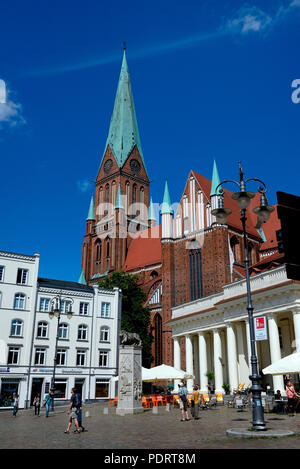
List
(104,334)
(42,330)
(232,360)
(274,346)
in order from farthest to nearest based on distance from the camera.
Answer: (104,334) → (42,330) → (232,360) → (274,346)

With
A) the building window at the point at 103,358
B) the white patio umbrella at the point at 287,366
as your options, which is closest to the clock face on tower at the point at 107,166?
the building window at the point at 103,358

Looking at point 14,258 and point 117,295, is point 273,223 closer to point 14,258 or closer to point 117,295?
point 117,295

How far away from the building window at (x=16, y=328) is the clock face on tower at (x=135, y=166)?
55.7 m

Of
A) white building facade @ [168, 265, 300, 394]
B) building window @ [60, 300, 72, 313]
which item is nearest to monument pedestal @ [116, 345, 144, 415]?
white building facade @ [168, 265, 300, 394]

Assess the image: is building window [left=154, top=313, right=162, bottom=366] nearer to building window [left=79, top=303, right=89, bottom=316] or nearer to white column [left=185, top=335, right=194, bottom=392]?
building window [left=79, top=303, right=89, bottom=316]

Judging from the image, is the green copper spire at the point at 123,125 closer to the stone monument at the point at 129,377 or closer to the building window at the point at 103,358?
the building window at the point at 103,358

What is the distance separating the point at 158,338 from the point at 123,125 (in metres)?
50.2

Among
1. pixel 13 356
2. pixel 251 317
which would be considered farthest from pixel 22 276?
pixel 251 317

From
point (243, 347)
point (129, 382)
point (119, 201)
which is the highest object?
point (119, 201)

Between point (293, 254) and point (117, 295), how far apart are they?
41222mm

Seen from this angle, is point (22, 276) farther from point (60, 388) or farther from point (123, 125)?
point (123, 125)

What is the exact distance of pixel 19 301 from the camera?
129ft

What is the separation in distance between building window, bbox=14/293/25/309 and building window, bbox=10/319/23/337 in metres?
1.30

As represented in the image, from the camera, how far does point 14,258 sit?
39844 mm
